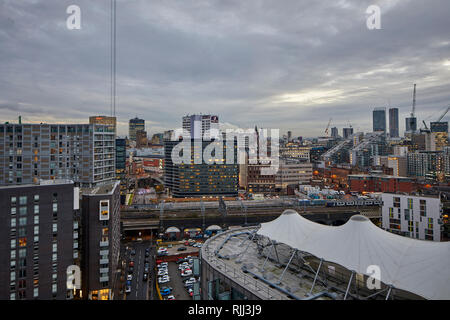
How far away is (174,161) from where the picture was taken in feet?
200

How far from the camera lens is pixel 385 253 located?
9.20m

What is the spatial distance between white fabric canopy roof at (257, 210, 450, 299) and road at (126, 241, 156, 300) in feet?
41.7

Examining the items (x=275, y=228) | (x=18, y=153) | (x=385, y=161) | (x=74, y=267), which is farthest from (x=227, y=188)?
(x=385, y=161)

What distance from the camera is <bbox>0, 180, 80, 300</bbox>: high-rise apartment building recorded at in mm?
15930

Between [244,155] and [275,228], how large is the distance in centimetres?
5923

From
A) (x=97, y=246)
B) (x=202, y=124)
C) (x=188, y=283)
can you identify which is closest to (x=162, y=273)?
(x=188, y=283)

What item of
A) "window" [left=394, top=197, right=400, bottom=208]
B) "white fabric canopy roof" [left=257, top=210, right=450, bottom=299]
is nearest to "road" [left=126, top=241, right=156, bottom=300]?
"white fabric canopy roof" [left=257, top=210, right=450, bottom=299]

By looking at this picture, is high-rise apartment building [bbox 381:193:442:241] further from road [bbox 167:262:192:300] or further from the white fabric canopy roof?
road [bbox 167:262:192:300]

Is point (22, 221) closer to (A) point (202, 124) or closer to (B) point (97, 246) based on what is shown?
(B) point (97, 246)

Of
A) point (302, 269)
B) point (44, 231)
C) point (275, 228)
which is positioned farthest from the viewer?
point (44, 231)

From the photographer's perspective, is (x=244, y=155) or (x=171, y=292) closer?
(x=171, y=292)

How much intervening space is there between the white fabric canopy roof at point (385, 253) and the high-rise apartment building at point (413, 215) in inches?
796
